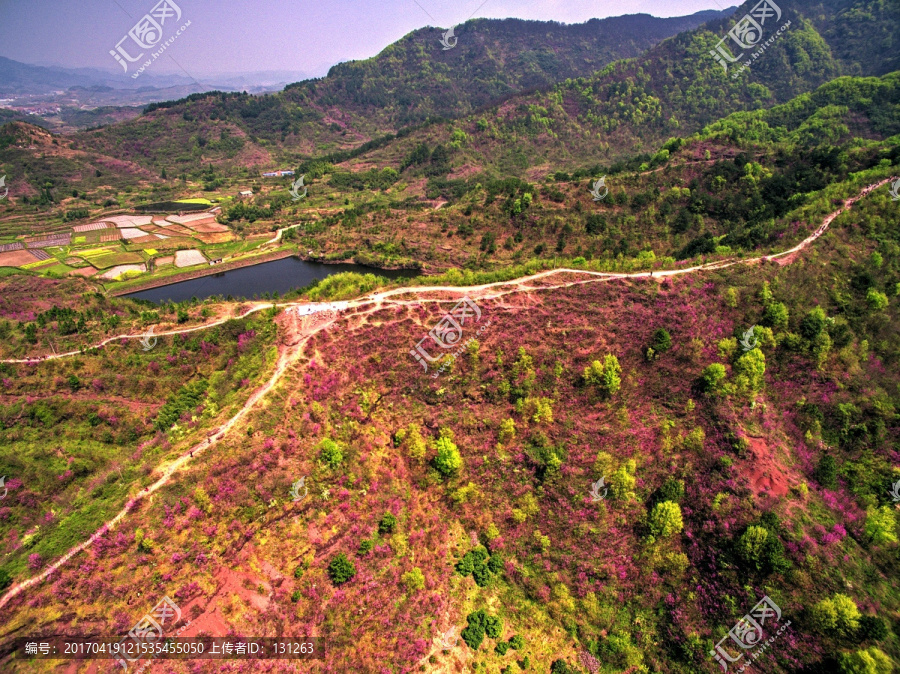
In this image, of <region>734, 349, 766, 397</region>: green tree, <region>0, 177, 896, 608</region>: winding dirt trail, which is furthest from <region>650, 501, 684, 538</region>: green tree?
<region>0, 177, 896, 608</region>: winding dirt trail

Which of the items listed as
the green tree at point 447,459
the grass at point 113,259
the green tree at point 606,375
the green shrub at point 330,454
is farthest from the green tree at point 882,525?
the grass at point 113,259

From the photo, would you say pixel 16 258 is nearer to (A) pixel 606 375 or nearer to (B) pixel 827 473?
(A) pixel 606 375

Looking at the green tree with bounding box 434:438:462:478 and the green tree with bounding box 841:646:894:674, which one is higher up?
the green tree with bounding box 434:438:462:478

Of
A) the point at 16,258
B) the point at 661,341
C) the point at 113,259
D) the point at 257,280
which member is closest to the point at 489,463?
the point at 661,341

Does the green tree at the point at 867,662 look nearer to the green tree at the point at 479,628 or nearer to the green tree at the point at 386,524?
the green tree at the point at 479,628

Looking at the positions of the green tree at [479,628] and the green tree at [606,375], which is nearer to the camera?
the green tree at [479,628]

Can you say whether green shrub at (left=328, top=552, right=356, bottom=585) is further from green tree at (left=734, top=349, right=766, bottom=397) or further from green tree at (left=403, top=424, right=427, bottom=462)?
green tree at (left=734, top=349, right=766, bottom=397)
